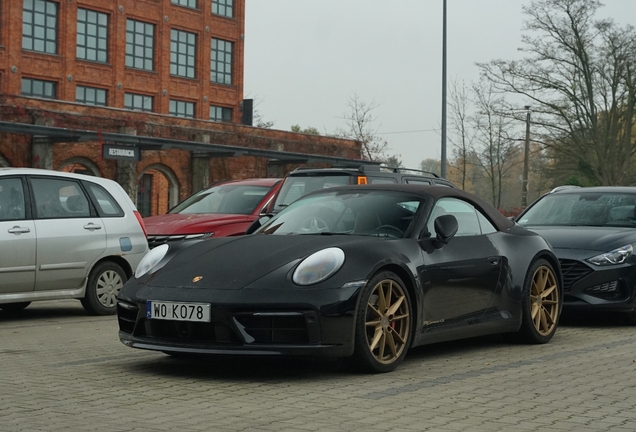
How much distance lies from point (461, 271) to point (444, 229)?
0.39 m

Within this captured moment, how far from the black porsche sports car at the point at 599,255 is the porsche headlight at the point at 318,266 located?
4.50 metres

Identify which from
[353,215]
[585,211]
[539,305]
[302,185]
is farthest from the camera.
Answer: [302,185]

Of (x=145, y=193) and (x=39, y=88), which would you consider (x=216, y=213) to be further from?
(x=39, y=88)

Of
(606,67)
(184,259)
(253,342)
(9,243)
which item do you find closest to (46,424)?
(253,342)

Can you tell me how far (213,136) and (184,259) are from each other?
40.2m

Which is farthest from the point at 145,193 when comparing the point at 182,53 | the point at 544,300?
the point at 544,300

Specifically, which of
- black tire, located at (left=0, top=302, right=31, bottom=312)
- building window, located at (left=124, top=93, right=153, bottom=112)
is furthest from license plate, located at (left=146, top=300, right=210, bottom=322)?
building window, located at (left=124, top=93, right=153, bottom=112)

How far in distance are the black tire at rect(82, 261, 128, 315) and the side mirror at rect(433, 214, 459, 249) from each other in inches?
214

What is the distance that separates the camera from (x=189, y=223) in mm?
14938

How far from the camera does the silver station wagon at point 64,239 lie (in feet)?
36.3

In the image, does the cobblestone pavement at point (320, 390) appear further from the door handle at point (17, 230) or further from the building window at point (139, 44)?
the building window at point (139, 44)

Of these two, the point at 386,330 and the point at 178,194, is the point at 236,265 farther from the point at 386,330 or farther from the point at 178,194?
the point at 178,194

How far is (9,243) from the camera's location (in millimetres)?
10922

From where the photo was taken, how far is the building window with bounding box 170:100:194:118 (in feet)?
193
